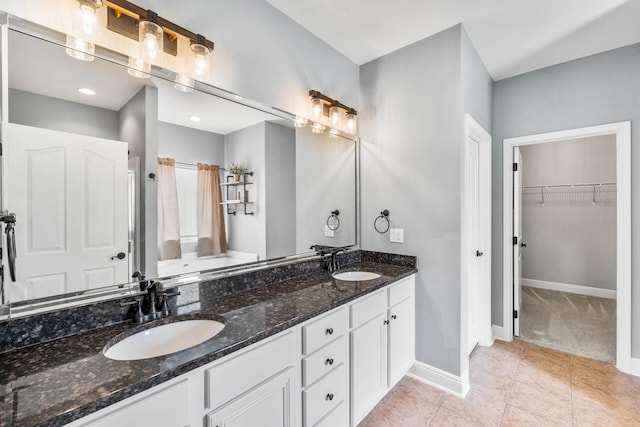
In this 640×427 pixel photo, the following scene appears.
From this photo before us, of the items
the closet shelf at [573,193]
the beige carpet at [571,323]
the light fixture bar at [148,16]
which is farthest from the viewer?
the closet shelf at [573,193]

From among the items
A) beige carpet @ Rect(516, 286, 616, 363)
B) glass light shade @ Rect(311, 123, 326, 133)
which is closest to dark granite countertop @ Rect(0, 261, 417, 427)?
glass light shade @ Rect(311, 123, 326, 133)

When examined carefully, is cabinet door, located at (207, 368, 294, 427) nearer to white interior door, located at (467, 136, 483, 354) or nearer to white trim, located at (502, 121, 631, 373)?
white interior door, located at (467, 136, 483, 354)

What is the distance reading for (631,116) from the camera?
2299mm

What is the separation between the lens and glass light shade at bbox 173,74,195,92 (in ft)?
4.73

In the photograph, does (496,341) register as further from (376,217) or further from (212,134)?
(212,134)

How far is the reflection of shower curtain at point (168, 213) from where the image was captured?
55.4 inches

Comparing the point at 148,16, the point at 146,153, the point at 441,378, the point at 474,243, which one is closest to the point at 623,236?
the point at 474,243

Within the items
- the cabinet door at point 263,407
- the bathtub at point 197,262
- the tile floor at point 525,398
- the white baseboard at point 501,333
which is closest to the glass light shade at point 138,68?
the bathtub at point 197,262

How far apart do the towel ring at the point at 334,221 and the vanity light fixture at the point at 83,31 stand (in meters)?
1.70

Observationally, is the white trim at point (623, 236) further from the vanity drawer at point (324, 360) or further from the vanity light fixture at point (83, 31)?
the vanity light fixture at point (83, 31)

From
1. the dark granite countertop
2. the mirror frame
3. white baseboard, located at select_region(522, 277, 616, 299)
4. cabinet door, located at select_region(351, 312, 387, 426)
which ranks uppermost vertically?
the mirror frame

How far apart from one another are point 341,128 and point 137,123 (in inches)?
61.2

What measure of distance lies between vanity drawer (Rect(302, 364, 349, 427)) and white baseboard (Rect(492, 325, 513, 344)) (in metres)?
2.09

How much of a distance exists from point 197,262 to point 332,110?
156 cm
